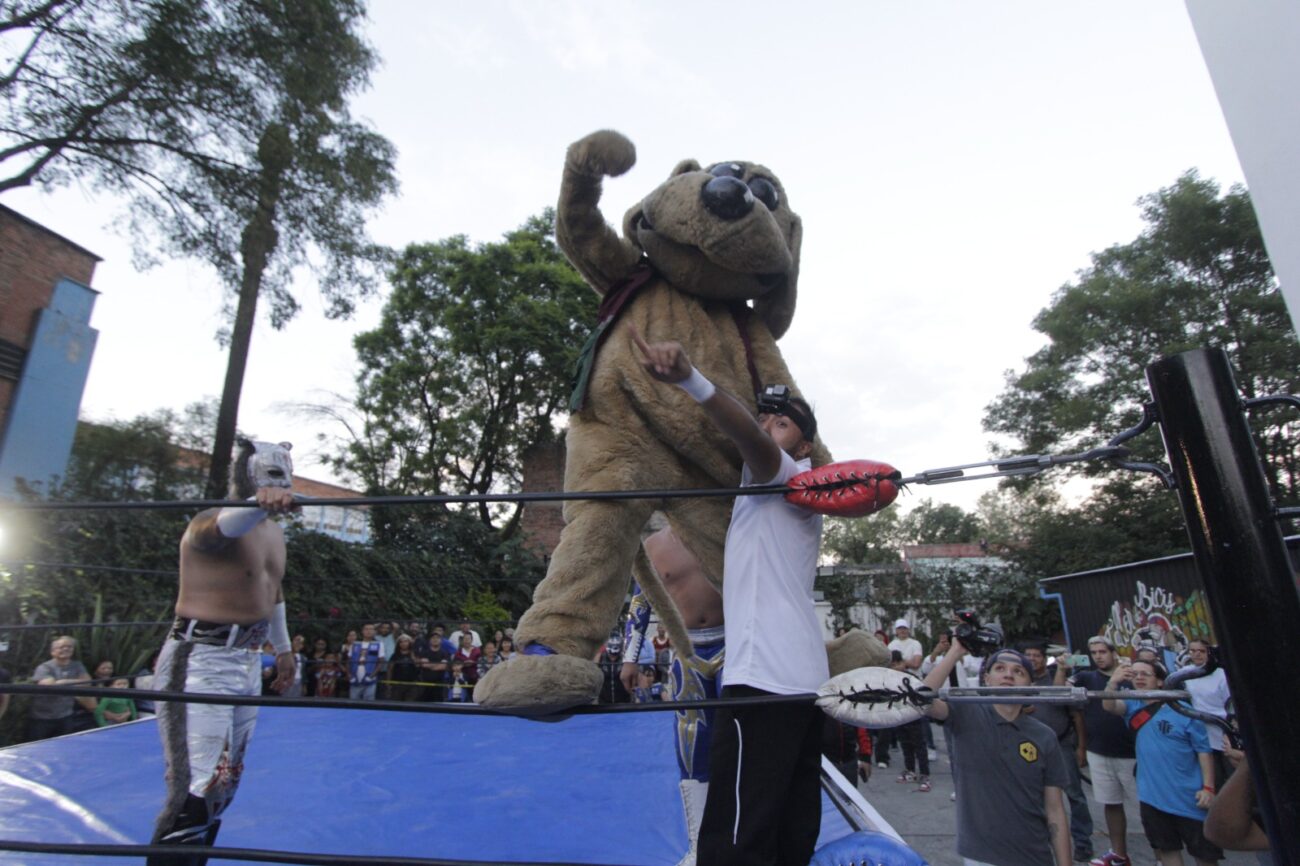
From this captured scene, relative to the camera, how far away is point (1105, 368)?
1691cm

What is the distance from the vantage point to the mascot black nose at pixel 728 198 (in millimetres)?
2113

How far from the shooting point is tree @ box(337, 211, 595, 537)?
14.4 metres

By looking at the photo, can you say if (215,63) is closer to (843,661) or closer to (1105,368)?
(843,661)

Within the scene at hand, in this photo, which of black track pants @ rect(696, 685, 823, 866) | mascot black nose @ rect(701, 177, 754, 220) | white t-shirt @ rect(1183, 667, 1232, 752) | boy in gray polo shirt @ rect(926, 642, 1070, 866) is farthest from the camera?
boy in gray polo shirt @ rect(926, 642, 1070, 866)

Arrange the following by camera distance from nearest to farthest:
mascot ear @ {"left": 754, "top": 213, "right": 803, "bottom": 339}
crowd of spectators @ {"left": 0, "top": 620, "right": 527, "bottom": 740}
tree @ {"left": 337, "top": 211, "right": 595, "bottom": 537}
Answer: mascot ear @ {"left": 754, "top": 213, "right": 803, "bottom": 339}
crowd of spectators @ {"left": 0, "top": 620, "right": 527, "bottom": 740}
tree @ {"left": 337, "top": 211, "right": 595, "bottom": 537}

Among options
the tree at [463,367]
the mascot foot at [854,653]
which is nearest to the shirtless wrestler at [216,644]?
the mascot foot at [854,653]

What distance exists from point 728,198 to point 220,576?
243 cm

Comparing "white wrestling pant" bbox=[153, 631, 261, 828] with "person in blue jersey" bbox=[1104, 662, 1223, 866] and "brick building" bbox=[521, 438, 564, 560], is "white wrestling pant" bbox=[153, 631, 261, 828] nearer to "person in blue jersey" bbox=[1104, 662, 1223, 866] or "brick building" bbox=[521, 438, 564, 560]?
"person in blue jersey" bbox=[1104, 662, 1223, 866]

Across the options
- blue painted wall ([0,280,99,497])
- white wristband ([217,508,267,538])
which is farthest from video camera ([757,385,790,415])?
blue painted wall ([0,280,99,497])

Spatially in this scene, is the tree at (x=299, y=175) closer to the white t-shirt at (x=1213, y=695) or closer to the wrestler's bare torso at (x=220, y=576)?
the wrestler's bare torso at (x=220, y=576)

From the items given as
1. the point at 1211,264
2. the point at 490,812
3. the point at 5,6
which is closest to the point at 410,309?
the point at 5,6

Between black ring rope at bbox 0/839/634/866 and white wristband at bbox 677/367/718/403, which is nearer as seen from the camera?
black ring rope at bbox 0/839/634/866

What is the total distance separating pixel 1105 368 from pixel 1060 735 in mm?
15244

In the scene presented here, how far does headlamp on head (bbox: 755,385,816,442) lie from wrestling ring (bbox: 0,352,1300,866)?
45cm
